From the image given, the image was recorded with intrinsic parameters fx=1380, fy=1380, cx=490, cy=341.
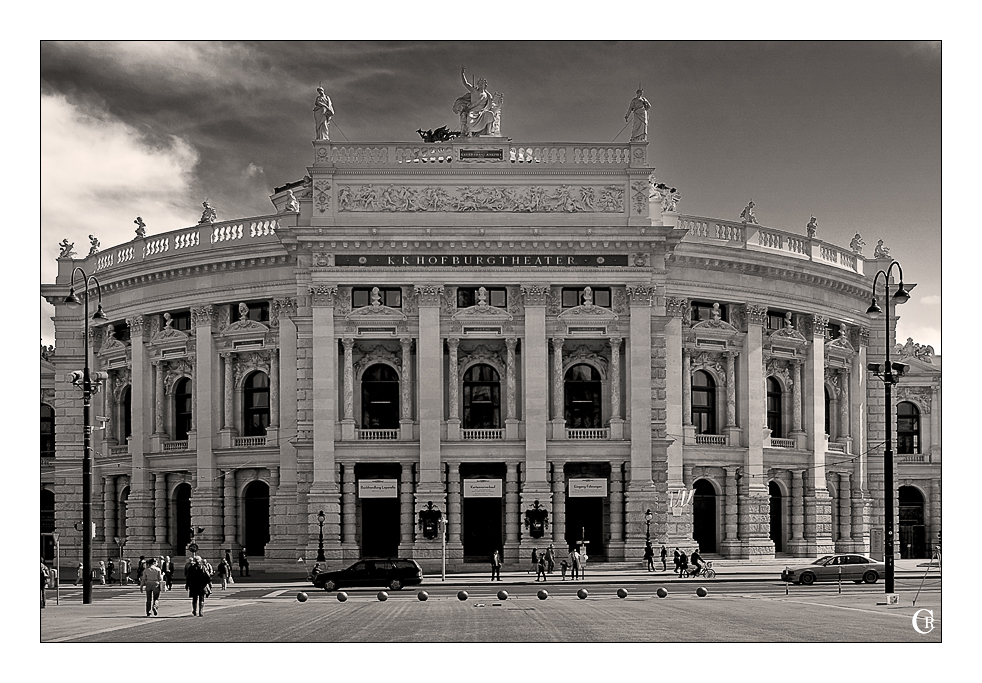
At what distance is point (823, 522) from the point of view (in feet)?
181

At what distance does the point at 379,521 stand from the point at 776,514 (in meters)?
16.4

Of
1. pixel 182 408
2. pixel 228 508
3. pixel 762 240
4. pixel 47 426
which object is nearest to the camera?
pixel 228 508

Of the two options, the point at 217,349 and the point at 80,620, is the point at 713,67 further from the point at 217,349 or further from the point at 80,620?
the point at 217,349

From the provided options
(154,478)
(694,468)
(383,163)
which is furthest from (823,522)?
(154,478)

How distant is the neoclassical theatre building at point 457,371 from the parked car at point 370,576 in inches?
282

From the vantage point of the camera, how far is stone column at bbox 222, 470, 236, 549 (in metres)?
52.7

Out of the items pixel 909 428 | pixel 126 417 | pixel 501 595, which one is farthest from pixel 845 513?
pixel 126 417

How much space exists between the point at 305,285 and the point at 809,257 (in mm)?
20434

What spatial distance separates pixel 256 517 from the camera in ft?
175

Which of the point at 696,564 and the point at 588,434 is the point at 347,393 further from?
the point at 696,564

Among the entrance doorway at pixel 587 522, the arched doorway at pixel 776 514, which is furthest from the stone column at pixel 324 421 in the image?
the arched doorway at pixel 776 514

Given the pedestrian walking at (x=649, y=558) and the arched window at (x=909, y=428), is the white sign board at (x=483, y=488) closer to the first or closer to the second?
the pedestrian walking at (x=649, y=558)

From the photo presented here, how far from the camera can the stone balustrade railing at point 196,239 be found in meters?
52.7

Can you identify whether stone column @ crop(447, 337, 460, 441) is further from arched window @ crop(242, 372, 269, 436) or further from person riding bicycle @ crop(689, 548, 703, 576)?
person riding bicycle @ crop(689, 548, 703, 576)
